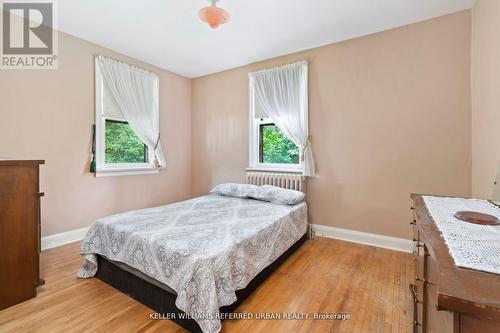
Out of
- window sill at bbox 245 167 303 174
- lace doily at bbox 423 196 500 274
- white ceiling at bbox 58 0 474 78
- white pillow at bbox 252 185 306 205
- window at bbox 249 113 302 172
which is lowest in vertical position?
white pillow at bbox 252 185 306 205

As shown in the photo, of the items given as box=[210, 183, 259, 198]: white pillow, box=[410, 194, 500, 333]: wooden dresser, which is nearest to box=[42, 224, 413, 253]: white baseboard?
box=[210, 183, 259, 198]: white pillow

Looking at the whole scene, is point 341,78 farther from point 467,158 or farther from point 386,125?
point 467,158

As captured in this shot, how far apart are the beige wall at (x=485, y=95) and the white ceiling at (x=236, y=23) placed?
396 mm

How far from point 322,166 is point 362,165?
0.49 m

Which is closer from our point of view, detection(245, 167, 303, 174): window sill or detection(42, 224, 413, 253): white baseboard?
detection(42, 224, 413, 253): white baseboard

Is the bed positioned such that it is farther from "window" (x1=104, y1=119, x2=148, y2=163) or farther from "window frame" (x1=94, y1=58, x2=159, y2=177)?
"window" (x1=104, y1=119, x2=148, y2=163)

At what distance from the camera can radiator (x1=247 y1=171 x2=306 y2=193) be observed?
307cm

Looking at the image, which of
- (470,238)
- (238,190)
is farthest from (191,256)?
(238,190)

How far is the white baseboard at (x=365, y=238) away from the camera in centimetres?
256

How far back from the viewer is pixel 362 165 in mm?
2785

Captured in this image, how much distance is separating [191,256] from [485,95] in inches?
107

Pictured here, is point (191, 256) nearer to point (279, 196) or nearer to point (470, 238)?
point (470, 238)

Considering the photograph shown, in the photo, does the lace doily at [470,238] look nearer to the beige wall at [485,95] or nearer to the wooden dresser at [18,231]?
the beige wall at [485,95]

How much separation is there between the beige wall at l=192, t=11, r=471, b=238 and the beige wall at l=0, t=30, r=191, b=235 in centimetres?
252
